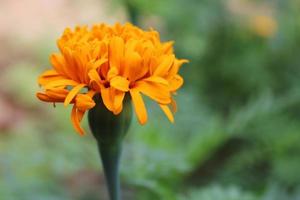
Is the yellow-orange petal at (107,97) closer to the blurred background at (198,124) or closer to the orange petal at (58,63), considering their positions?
the orange petal at (58,63)

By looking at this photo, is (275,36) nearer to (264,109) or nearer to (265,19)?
(265,19)

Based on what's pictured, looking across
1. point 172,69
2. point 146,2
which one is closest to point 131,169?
point 172,69

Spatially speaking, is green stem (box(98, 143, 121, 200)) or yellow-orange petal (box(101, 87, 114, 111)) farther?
green stem (box(98, 143, 121, 200))

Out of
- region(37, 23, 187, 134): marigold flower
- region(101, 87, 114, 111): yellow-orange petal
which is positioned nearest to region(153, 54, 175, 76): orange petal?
region(37, 23, 187, 134): marigold flower

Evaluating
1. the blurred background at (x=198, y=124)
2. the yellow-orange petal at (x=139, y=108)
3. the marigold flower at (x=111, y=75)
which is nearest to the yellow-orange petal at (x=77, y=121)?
the marigold flower at (x=111, y=75)

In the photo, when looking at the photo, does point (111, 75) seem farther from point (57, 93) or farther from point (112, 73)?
point (57, 93)

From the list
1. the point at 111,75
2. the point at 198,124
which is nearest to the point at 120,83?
the point at 111,75

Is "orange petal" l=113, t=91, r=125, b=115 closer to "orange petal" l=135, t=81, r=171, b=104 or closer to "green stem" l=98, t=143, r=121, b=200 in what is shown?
"orange petal" l=135, t=81, r=171, b=104
